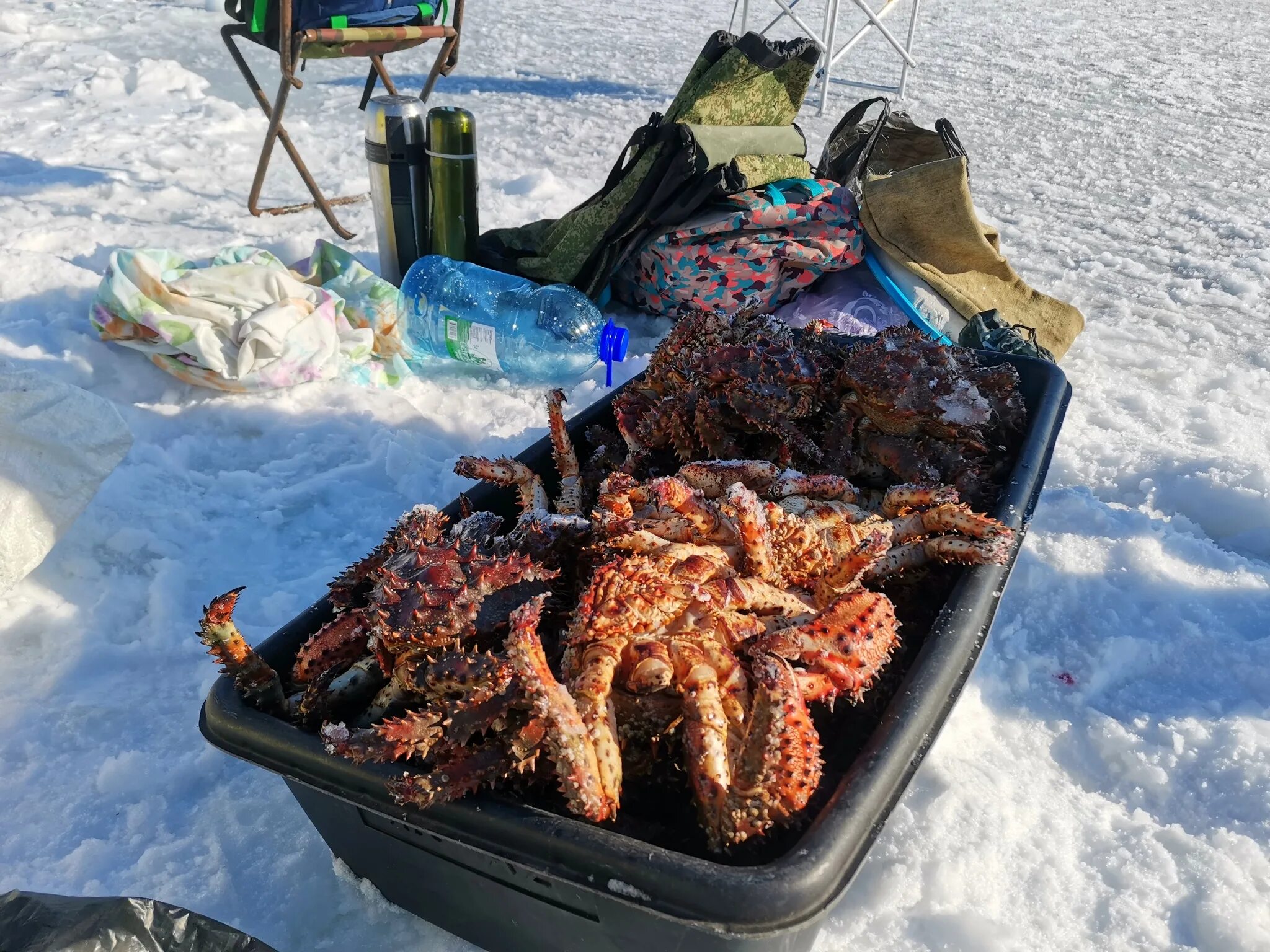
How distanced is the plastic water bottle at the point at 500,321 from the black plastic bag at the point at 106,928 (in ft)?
7.84

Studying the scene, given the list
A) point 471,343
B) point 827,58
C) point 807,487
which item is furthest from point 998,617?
point 827,58

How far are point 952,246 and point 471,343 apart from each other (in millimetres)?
2009

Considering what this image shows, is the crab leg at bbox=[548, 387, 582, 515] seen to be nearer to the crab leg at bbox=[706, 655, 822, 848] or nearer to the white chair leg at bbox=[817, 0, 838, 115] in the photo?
the crab leg at bbox=[706, 655, 822, 848]

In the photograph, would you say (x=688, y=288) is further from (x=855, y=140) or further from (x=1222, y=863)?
(x=1222, y=863)

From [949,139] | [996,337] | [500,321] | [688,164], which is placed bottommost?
[500,321]

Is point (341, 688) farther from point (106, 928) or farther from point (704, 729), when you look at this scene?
point (704, 729)

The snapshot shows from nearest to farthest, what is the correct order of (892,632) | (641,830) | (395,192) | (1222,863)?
(641,830) → (892,632) → (1222,863) → (395,192)

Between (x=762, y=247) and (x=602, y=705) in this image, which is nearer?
(x=602, y=705)

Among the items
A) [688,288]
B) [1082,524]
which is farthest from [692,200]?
[1082,524]

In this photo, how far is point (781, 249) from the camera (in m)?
3.57

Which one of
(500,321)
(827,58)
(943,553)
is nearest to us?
(943,553)

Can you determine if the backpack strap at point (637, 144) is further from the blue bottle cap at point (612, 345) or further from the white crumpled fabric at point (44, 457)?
the white crumpled fabric at point (44, 457)

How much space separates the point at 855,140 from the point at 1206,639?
113 inches

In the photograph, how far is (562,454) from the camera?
6.11 ft
